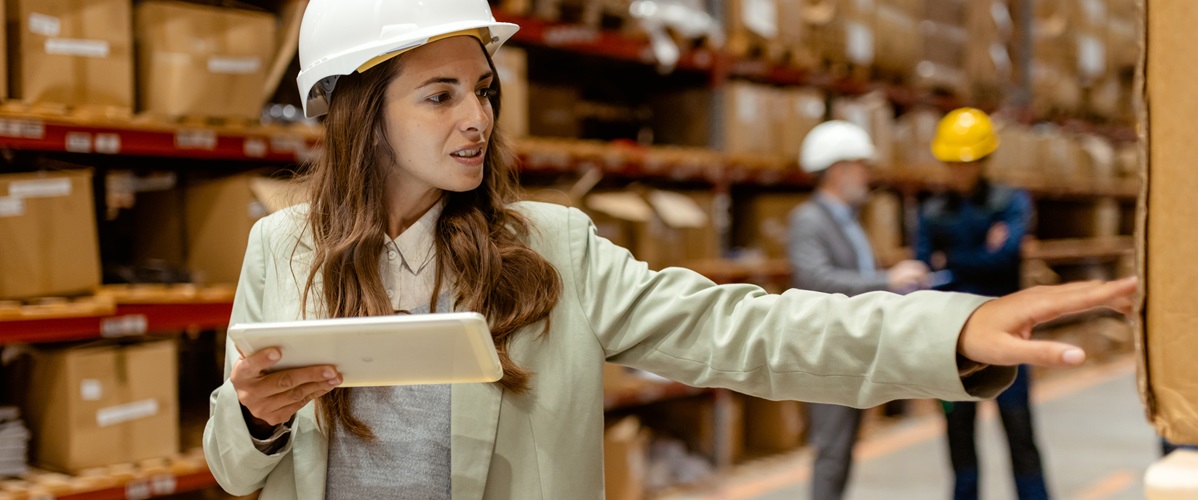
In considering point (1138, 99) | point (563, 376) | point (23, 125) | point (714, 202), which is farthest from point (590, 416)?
point (714, 202)

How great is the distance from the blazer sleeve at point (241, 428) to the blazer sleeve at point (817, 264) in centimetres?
293

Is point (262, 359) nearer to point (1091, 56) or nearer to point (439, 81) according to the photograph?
point (439, 81)

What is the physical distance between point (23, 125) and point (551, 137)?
2.65m

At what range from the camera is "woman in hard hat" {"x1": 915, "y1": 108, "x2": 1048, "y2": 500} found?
12.9 feet

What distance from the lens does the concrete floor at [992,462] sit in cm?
518

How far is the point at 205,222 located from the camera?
3.48 metres

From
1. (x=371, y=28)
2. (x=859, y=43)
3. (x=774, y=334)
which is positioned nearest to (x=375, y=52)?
(x=371, y=28)

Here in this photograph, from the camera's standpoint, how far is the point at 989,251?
4.14 m

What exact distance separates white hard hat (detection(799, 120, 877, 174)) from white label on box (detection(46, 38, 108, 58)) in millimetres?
3037

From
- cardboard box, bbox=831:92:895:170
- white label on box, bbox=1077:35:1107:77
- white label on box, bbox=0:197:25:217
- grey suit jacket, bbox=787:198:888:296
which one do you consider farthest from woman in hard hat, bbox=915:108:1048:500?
white label on box, bbox=1077:35:1107:77

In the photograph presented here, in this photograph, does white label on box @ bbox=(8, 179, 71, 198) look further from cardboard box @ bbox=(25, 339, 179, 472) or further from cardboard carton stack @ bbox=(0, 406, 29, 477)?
cardboard carton stack @ bbox=(0, 406, 29, 477)

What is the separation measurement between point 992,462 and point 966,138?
2.31m

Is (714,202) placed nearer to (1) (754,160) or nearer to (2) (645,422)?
(1) (754,160)

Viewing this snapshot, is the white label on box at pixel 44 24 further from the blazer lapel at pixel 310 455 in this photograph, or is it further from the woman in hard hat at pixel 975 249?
the woman in hard hat at pixel 975 249
